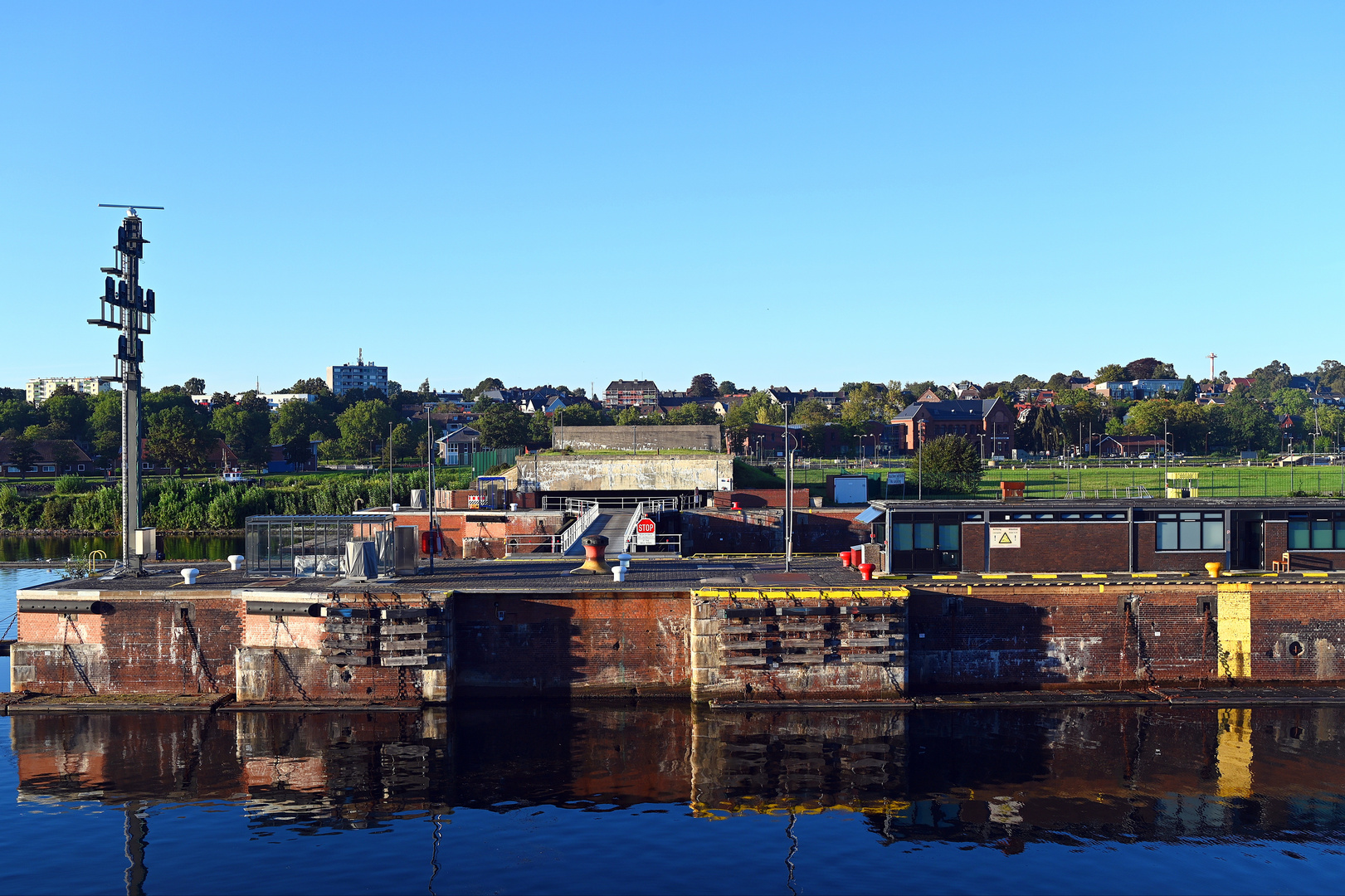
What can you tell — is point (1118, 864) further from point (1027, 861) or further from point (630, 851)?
point (630, 851)

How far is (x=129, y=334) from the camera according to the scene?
4019 centimetres

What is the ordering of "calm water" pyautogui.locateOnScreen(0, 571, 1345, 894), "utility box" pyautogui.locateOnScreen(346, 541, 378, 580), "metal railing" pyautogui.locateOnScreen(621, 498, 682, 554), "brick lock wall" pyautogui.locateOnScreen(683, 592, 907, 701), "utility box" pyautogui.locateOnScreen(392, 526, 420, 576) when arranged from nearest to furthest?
"calm water" pyautogui.locateOnScreen(0, 571, 1345, 894) → "brick lock wall" pyautogui.locateOnScreen(683, 592, 907, 701) → "utility box" pyautogui.locateOnScreen(346, 541, 378, 580) → "utility box" pyautogui.locateOnScreen(392, 526, 420, 576) → "metal railing" pyautogui.locateOnScreen(621, 498, 682, 554)

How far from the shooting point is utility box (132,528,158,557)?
3759cm

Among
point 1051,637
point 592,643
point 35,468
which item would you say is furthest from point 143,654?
point 35,468

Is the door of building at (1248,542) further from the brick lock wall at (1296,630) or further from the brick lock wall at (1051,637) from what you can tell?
the brick lock wall at (1051,637)

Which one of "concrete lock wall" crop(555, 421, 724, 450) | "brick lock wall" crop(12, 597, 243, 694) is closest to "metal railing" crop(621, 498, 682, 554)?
"concrete lock wall" crop(555, 421, 724, 450)

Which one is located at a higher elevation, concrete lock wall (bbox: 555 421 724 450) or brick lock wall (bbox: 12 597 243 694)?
concrete lock wall (bbox: 555 421 724 450)

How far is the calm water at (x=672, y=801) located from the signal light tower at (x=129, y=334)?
10.6 meters

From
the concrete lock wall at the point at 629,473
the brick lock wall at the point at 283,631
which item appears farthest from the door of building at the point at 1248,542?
the concrete lock wall at the point at 629,473

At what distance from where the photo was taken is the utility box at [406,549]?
38.3 meters

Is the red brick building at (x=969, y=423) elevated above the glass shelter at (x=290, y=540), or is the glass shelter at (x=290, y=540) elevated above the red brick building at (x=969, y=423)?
the red brick building at (x=969, y=423)

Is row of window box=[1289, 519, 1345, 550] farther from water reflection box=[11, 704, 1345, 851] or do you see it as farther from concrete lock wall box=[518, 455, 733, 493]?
concrete lock wall box=[518, 455, 733, 493]

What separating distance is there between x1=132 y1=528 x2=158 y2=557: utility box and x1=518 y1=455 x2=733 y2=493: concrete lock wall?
31.6 m

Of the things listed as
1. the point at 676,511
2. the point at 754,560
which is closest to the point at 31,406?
the point at 676,511
